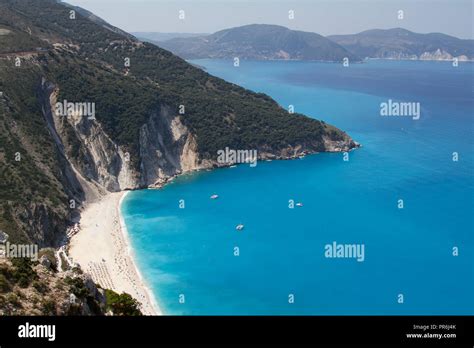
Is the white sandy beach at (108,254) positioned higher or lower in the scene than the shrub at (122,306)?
lower
